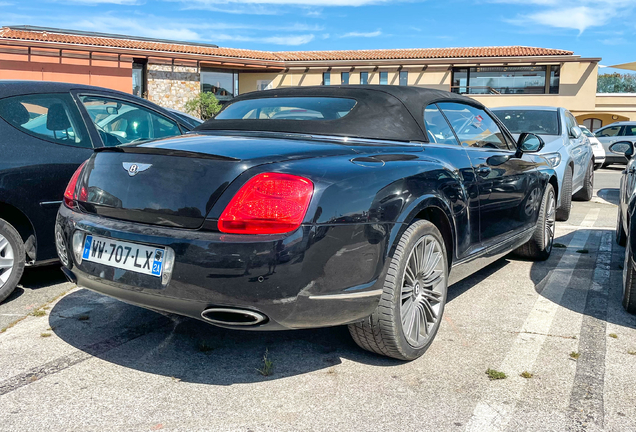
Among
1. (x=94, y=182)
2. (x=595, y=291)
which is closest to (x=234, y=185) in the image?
(x=94, y=182)

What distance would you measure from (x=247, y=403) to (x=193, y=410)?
234 millimetres

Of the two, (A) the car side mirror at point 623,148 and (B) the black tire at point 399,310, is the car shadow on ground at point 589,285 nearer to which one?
(A) the car side mirror at point 623,148

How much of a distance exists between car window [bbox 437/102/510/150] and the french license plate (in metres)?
2.18

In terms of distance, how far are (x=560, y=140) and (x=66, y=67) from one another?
27.5 metres

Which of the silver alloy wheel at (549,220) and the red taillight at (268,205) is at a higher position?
the red taillight at (268,205)

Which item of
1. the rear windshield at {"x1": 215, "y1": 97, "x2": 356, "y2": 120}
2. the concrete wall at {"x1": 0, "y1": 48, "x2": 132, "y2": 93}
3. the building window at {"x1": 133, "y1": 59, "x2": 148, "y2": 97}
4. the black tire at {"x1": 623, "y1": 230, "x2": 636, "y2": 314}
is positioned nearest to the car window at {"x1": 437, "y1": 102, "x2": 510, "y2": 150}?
the rear windshield at {"x1": 215, "y1": 97, "x2": 356, "y2": 120}

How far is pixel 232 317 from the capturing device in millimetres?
2584

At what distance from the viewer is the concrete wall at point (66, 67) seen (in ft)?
92.3

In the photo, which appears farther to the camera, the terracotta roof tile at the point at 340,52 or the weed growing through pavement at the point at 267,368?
the terracotta roof tile at the point at 340,52

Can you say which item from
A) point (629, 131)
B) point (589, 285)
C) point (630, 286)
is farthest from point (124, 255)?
point (629, 131)

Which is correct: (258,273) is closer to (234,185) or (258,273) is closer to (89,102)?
(234,185)

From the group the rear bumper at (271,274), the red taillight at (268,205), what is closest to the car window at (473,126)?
the rear bumper at (271,274)

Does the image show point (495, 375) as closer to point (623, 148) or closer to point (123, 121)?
point (123, 121)

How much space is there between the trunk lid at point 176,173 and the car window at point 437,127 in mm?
896
